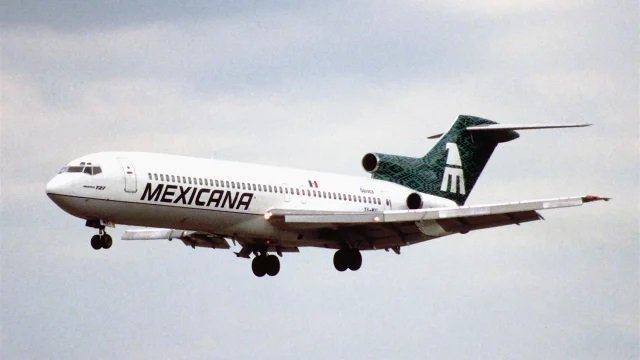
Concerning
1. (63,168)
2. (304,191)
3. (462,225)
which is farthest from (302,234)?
(63,168)

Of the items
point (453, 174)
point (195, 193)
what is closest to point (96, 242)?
point (195, 193)

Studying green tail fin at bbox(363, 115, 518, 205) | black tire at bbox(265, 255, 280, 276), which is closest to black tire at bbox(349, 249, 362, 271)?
black tire at bbox(265, 255, 280, 276)

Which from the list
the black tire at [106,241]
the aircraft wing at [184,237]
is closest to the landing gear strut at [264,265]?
the aircraft wing at [184,237]

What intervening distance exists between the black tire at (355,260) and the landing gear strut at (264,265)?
9.54 feet

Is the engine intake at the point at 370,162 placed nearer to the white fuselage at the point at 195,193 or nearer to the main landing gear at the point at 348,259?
the white fuselage at the point at 195,193

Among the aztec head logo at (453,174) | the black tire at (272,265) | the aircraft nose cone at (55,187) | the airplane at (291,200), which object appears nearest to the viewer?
the aircraft nose cone at (55,187)

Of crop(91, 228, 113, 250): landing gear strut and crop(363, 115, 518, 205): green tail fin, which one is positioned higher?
crop(91, 228, 113, 250): landing gear strut

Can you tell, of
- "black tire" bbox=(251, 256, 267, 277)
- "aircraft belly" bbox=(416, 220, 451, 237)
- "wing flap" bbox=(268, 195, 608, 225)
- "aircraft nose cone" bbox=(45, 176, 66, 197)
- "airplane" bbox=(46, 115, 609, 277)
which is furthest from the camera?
"black tire" bbox=(251, 256, 267, 277)

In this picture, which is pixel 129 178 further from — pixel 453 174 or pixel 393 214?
pixel 453 174

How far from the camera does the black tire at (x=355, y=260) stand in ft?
196

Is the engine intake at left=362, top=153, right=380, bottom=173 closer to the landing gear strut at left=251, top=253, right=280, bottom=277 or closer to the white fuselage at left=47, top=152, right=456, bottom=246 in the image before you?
the white fuselage at left=47, top=152, right=456, bottom=246

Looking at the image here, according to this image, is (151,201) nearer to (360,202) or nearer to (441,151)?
(360,202)

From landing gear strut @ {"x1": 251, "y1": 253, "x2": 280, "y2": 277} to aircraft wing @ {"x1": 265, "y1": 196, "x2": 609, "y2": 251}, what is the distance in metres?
2.21

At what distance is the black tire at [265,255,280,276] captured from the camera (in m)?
60.7
